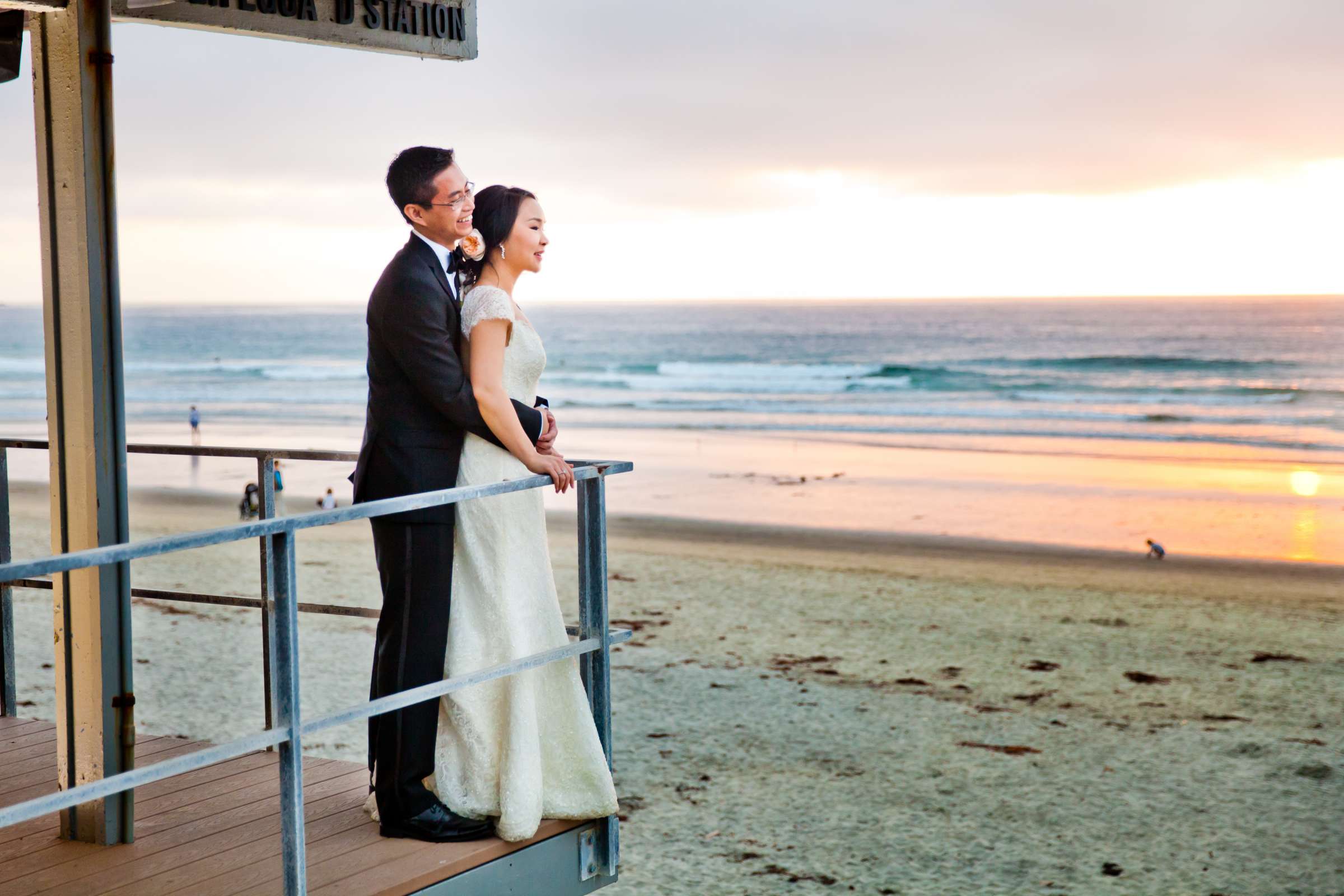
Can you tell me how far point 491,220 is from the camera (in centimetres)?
363

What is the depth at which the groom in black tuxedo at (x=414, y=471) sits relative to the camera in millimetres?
3436

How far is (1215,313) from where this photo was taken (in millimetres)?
76938

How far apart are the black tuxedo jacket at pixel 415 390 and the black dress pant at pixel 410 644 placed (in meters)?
0.06

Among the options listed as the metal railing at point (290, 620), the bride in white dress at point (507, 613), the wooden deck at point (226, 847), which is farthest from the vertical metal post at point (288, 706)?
the bride in white dress at point (507, 613)

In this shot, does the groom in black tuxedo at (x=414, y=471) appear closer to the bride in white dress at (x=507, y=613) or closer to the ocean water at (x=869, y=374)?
the bride in white dress at (x=507, y=613)

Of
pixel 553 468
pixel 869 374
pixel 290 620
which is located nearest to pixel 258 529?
pixel 290 620

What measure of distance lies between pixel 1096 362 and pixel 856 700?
34.7 metres

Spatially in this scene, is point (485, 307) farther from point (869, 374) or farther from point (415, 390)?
point (869, 374)

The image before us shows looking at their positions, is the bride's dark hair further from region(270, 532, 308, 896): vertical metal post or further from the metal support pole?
region(270, 532, 308, 896): vertical metal post

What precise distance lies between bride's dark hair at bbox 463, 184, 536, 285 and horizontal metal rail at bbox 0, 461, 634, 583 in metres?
0.60

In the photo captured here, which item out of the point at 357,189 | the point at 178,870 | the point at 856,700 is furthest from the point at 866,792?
the point at 357,189

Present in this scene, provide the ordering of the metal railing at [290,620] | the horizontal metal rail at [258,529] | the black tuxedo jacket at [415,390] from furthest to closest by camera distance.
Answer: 1. the black tuxedo jacket at [415,390]
2. the metal railing at [290,620]
3. the horizontal metal rail at [258,529]

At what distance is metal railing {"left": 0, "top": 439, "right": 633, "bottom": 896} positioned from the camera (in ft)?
7.65

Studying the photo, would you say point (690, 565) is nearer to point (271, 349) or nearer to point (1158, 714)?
point (1158, 714)
